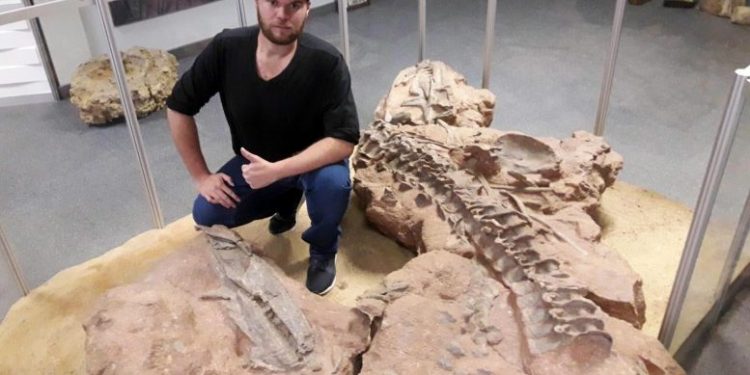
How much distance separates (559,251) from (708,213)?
58 centimetres

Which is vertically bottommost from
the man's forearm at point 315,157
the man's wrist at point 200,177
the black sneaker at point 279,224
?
the black sneaker at point 279,224

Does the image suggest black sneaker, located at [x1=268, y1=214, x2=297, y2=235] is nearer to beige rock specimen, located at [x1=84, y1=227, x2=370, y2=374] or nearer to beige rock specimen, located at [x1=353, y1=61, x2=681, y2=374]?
beige rock specimen, located at [x1=353, y1=61, x2=681, y2=374]

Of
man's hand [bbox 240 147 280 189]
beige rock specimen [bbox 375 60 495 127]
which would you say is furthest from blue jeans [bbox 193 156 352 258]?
beige rock specimen [bbox 375 60 495 127]

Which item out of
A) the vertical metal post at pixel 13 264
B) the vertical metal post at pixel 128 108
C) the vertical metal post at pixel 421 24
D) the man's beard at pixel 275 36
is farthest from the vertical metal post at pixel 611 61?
the vertical metal post at pixel 13 264

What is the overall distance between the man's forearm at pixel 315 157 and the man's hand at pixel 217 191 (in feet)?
1.10

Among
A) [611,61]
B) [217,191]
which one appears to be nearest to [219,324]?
[217,191]

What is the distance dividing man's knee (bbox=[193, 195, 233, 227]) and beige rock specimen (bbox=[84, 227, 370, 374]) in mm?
380

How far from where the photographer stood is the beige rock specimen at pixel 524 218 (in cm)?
211

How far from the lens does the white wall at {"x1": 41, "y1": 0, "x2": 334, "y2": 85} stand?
3.54 m

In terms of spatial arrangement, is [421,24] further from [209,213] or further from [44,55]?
[44,55]

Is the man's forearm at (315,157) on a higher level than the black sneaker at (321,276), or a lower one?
higher

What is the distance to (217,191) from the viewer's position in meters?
2.85

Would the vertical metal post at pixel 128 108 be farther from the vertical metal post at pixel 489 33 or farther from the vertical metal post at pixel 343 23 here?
the vertical metal post at pixel 489 33

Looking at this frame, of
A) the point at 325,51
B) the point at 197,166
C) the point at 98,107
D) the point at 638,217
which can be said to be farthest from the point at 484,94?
the point at 98,107
